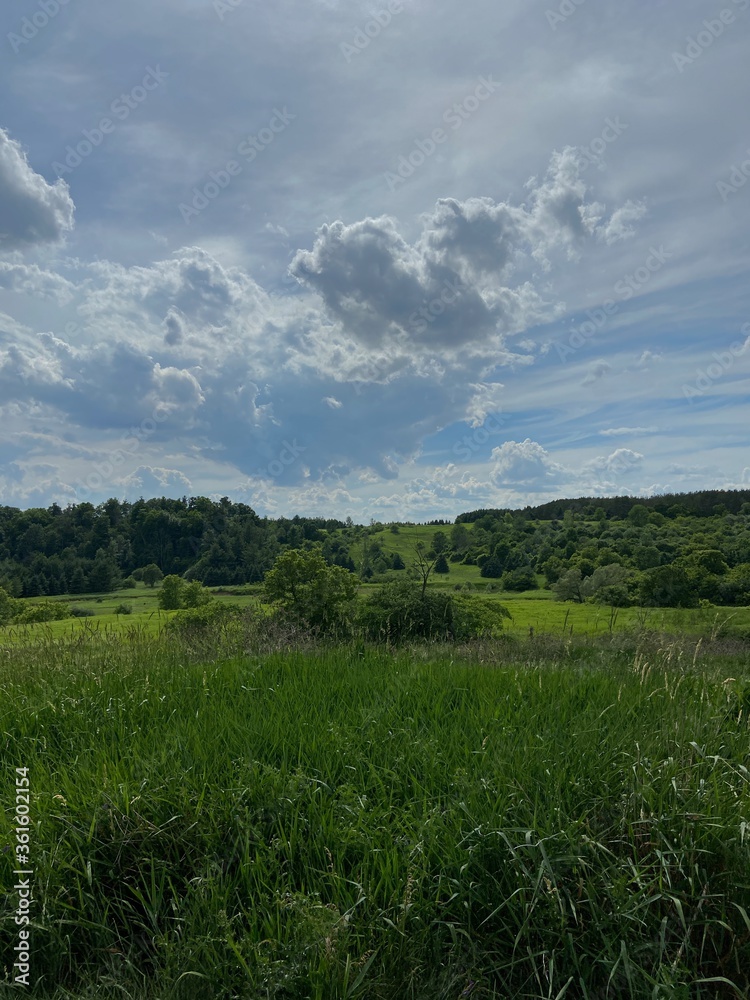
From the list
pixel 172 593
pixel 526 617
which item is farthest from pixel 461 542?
pixel 172 593

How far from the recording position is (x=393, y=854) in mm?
2578

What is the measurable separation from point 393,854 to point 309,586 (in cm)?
2472

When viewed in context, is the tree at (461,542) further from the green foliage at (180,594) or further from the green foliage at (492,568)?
the green foliage at (180,594)

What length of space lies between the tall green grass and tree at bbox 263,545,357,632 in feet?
72.4

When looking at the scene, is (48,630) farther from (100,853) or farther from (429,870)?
(429,870)

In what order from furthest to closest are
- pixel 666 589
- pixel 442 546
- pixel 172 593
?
pixel 442 546, pixel 172 593, pixel 666 589

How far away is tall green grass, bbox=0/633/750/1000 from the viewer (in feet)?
7.33

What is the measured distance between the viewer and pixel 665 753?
11.2 feet

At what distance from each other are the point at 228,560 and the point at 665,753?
85400mm

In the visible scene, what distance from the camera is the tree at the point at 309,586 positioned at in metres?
26.2

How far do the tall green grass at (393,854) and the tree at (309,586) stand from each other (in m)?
22.1

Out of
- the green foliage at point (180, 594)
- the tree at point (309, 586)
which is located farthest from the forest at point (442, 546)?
the tree at point (309, 586)

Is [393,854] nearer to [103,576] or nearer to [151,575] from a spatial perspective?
[151,575]

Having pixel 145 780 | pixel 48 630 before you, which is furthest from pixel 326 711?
pixel 48 630
